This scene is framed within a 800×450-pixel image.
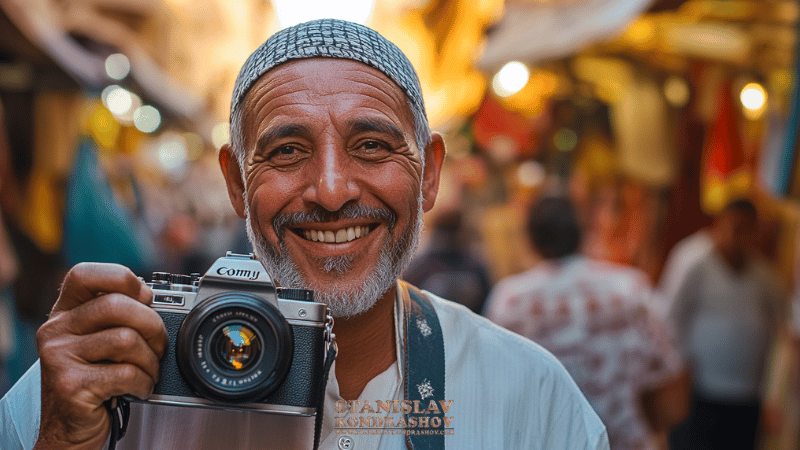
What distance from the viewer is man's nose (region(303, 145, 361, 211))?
1435 mm

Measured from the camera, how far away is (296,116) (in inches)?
59.0

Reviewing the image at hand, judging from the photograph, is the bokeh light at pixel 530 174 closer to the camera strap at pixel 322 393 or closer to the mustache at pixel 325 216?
the mustache at pixel 325 216

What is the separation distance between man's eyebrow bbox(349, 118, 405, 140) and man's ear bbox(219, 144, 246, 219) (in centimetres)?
36

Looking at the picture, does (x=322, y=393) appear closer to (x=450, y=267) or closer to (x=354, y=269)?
(x=354, y=269)

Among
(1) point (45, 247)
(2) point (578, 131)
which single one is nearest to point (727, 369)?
(2) point (578, 131)

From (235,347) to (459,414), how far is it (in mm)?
516

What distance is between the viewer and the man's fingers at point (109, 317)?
4.04 ft

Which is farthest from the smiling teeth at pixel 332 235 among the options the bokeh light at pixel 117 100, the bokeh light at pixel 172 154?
the bokeh light at pixel 172 154

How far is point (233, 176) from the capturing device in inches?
67.7

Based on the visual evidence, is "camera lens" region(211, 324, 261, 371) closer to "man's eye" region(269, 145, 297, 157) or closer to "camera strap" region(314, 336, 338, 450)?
"camera strap" region(314, 336, 338, 450)

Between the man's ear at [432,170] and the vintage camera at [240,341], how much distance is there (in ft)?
1.65

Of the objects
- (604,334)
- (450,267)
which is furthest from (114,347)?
(450,267)

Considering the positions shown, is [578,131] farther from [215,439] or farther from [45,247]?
[215,439]

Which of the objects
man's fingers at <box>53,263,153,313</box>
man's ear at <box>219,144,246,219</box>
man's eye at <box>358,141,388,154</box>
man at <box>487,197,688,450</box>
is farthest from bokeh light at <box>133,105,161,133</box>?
man's fingers at <box>53,263,153,313</box>
